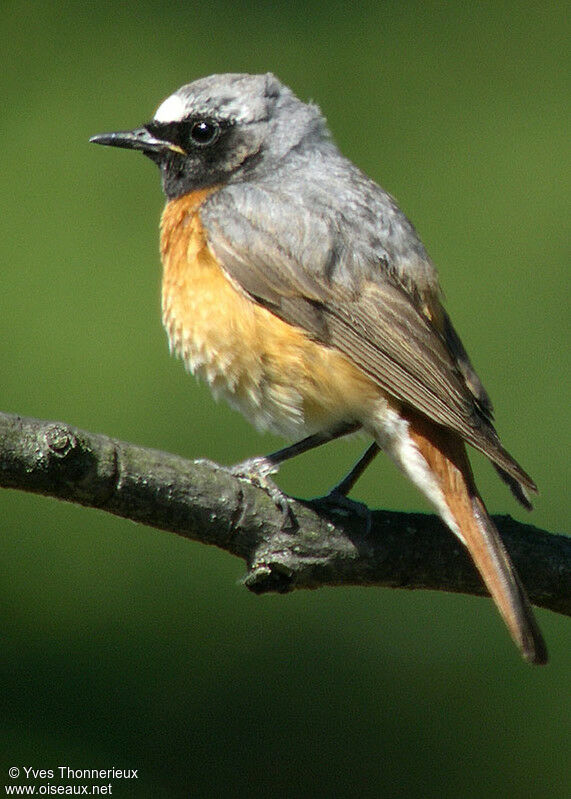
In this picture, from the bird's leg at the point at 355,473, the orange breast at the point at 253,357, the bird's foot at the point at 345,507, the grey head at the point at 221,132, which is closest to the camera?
the bird's foot at the point at 345,507

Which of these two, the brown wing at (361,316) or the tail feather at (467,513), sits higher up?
the brown wing at (361,316)

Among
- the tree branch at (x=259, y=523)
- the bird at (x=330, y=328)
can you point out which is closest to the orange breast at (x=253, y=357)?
the bird at (x=330, y=328)

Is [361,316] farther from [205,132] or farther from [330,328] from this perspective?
[205,132]

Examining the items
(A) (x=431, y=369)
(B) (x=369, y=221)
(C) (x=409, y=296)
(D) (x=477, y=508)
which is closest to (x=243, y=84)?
(B) (x=369, y=221)

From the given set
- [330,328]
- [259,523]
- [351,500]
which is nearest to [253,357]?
[330,328]

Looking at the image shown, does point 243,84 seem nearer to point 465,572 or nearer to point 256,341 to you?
point 256,341

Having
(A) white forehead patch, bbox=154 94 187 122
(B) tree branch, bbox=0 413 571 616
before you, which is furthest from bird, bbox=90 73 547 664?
(A) white forehead patch, bbox=154 94 187 122

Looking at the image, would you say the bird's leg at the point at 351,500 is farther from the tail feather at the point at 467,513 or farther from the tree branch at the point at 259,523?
the tail feather at the point at 467,513
